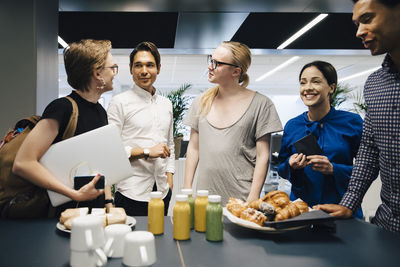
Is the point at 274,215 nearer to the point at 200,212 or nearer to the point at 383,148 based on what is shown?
the point at 200,212

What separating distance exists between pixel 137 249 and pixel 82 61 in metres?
0.96

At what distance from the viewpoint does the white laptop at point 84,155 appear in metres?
1.23

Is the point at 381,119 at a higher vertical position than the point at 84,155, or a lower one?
higher

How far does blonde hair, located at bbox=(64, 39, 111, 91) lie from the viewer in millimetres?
1450

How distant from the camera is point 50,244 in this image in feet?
3.36

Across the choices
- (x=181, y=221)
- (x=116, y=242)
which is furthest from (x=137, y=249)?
(x=181, y=221)

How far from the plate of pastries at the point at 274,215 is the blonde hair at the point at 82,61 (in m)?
0.87

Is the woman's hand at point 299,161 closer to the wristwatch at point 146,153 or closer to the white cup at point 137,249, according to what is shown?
the wristwatch at point 146,153

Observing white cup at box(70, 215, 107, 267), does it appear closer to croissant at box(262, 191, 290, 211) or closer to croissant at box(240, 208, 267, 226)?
croissant at box(240, 208, 267, 226)

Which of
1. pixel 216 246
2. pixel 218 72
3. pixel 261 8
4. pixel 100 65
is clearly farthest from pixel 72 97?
pixel 261 8

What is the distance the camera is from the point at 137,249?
0.84 m

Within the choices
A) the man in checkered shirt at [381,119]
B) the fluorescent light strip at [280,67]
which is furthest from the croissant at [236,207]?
the fluorescent light strip at [280,67]

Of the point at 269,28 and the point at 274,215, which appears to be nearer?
the point at 274,215

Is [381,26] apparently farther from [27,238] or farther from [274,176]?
[274,176]
